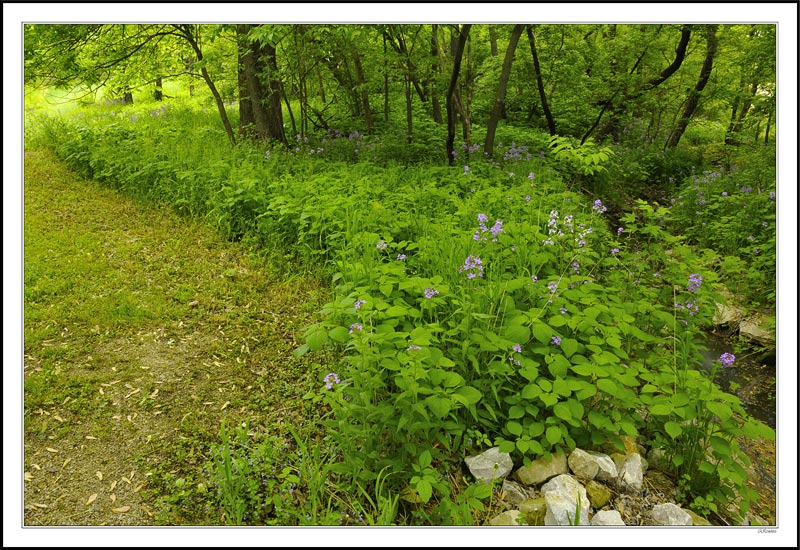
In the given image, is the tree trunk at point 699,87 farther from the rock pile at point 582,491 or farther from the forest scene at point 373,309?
the rock pile at point 582,491

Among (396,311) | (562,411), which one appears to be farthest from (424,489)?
(396,311)

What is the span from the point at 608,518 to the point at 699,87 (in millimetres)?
10678

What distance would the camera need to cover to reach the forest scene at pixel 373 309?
2461mm

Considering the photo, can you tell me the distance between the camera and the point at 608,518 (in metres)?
2.24

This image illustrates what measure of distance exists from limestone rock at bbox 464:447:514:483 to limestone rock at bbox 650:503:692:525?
0.69m

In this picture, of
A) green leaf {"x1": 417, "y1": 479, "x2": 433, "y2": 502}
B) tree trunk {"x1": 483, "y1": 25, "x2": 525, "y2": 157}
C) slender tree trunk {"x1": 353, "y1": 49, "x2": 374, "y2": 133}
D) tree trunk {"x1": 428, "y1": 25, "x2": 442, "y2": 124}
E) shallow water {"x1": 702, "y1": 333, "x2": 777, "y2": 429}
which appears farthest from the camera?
slender tree trunk {"x1": 353, "y1": 49, "x2": 374, "y2": 133}

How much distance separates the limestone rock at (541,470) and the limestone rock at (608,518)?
301 millimetres

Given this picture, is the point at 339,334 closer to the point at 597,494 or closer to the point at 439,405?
the point at 439,405

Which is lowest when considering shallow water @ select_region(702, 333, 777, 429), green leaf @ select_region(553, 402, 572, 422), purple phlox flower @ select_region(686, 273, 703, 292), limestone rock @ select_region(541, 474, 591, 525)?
shallow water @ select_region(702, 333, 777, 429)

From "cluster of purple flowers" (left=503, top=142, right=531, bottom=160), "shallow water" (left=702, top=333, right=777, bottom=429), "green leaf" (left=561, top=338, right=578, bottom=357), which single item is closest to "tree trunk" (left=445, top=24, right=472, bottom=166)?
"cluster of purple flowers" (left=503, top=142, right=531, bottom=160)

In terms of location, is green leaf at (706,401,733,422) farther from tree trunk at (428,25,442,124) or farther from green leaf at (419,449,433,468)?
tree trunk at (428,25,442,124)

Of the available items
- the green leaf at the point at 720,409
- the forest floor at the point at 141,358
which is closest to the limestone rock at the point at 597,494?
the green leaf at the point at 720,409

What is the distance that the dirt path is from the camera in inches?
106
